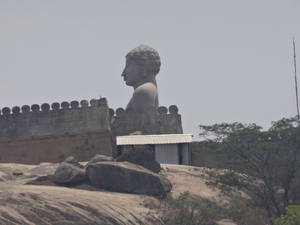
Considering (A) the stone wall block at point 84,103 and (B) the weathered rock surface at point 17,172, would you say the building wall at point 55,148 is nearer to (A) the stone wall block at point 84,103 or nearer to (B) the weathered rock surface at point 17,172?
(A) the stone wall block at point 84,103

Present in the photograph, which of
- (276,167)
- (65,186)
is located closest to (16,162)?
(65,186)

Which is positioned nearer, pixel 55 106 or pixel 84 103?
pixel 84 103

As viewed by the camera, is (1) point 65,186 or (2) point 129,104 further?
(2) point 129,104

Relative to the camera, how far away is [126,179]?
29.3m

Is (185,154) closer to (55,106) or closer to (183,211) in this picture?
(55,106)

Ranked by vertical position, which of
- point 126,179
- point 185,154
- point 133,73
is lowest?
point 126,179

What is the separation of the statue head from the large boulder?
13251 millimetres

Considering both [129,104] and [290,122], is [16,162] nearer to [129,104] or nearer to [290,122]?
[129,104]

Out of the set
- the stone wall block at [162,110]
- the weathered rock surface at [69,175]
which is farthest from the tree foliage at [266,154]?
the stone wall block at [162,110]

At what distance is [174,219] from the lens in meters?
26.6

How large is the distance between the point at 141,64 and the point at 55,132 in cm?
620

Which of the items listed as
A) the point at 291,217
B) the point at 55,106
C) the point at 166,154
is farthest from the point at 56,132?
the point at 291,217

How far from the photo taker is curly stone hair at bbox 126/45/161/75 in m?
42.3

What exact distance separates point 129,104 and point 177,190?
38.7ft
